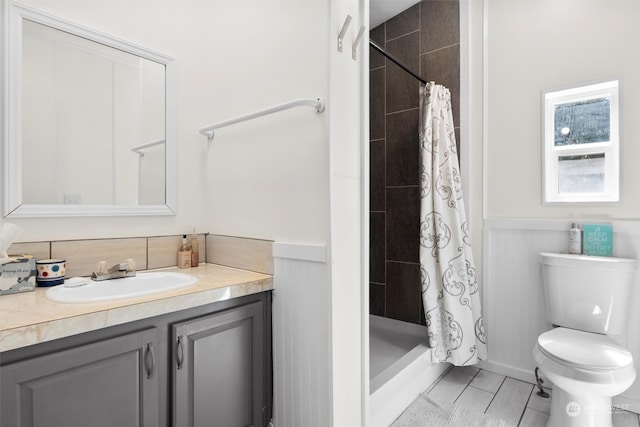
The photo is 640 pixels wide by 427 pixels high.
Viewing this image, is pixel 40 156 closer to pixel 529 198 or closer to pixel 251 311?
pixel 251 311

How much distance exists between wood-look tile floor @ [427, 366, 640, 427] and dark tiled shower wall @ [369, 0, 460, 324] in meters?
0.55

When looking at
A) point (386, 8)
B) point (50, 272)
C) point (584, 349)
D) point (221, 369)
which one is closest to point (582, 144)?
point (584, 349)

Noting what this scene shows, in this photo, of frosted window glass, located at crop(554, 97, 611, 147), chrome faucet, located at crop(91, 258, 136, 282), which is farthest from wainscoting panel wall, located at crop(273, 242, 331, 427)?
frosted window glass, located at crop(554, 97, 611, 147)

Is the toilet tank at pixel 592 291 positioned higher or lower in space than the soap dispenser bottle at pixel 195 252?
lower

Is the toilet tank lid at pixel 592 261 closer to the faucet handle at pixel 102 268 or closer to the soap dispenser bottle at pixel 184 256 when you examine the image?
the soap dispenser bottle at pixel 184 256

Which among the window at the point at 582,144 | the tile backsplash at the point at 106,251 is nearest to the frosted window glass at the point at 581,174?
the window at the point at 582,144

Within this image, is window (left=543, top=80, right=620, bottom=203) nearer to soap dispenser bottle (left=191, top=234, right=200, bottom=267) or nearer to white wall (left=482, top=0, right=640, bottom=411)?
white wall (left=482, top=0, right=640, bottom=411)

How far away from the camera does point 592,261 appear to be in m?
1.71

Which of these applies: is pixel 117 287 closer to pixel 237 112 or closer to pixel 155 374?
pixel 155 374

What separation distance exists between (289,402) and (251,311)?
431 millimetres

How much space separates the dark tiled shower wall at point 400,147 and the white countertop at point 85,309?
157cm

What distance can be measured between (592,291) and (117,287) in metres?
2.32

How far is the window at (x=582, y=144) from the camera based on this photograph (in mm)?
1847

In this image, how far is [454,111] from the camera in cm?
234
